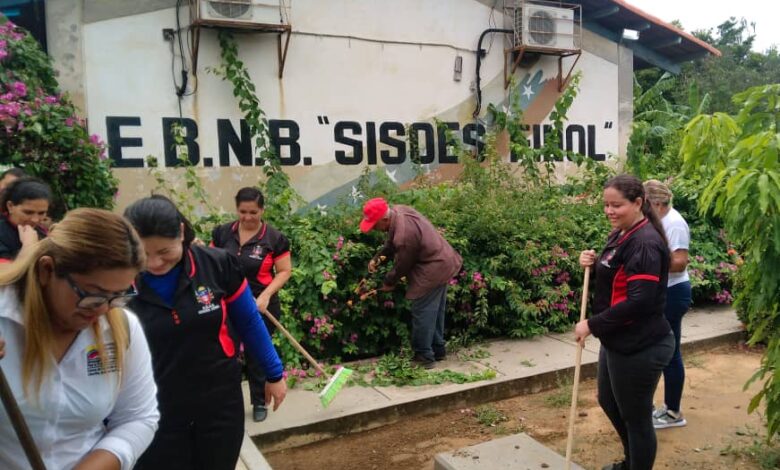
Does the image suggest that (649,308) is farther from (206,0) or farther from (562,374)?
(206,0)

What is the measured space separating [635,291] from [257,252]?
2.53 m

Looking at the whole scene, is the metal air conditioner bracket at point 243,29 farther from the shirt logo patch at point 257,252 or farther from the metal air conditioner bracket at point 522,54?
the shirt logo patch at point 257,252

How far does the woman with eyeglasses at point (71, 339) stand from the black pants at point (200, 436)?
0.67 meters

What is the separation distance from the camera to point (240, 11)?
699cm

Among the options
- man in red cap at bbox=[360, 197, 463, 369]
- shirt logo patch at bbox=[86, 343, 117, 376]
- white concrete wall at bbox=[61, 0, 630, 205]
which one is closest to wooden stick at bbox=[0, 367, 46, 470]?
shirt logo patch at bbox=[86, 343, 117, 376]

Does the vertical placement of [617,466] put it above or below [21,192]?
below

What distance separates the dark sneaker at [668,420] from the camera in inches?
176

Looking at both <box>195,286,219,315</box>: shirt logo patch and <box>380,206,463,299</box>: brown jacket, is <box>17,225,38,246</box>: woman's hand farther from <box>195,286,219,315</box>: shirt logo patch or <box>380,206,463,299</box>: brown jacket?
<box>380,206,463,299</box>: brown jacket

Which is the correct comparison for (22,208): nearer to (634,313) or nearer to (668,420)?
(634,313)

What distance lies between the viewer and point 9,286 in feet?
4.79

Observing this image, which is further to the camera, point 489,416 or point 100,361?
point 489,416

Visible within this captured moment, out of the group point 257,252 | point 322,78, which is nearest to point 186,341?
point 257,252

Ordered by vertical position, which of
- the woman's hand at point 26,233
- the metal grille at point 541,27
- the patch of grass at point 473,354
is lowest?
the patch of grass at point 473,354

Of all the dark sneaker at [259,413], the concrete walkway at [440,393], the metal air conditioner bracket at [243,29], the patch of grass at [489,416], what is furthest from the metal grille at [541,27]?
the dark sneaker at [259,413]
